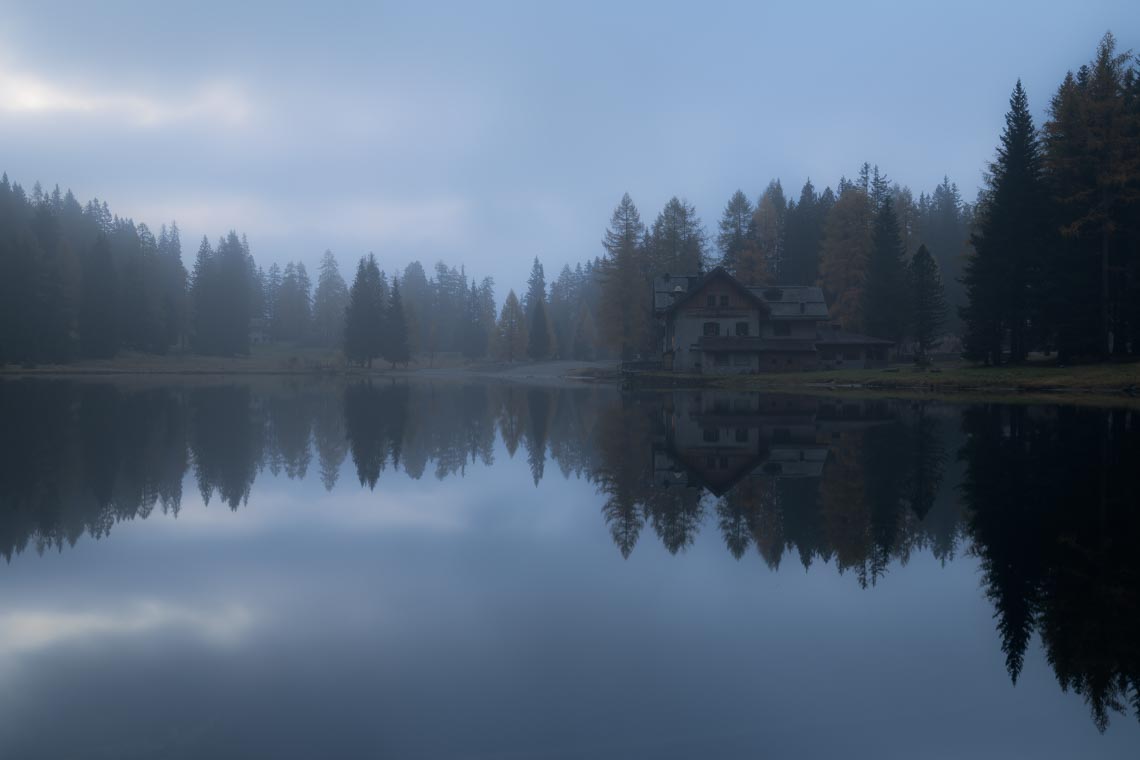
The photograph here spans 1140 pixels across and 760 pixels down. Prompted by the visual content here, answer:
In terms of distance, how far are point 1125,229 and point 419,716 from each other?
5321 cm

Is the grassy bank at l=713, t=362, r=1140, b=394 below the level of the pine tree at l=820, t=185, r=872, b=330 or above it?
below

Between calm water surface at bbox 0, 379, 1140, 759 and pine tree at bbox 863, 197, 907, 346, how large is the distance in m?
55.1

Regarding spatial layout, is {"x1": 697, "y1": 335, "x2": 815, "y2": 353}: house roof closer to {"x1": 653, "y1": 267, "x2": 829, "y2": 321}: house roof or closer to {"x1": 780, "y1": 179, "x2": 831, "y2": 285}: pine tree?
{"x1": 653, "y1": 267, "x2": 829, "y2": 321}: house roof

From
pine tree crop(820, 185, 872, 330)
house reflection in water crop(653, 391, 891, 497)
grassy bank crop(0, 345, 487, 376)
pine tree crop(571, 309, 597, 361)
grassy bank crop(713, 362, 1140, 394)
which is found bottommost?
house reflection in water crop(653, 391, 891, 497)

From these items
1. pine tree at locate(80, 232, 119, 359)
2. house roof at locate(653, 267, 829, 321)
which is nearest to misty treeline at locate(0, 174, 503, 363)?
pine tree at locate(80, 232, 119, 359)

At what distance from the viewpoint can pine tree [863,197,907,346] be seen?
235 ft

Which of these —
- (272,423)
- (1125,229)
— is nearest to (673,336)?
(1125,229)

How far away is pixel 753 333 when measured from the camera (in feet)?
228

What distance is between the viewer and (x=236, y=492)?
53.9 ft

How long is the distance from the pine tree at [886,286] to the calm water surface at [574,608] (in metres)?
55.1

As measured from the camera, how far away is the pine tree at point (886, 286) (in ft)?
235

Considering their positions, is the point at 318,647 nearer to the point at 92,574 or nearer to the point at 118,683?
the point at 118,683

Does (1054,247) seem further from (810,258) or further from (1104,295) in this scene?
(810,258)

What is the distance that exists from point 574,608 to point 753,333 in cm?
6325
